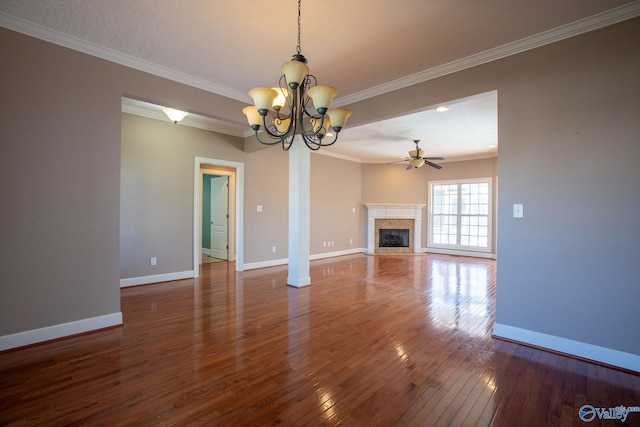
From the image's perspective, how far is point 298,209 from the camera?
468 cm

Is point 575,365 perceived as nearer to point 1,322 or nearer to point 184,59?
point 184,59

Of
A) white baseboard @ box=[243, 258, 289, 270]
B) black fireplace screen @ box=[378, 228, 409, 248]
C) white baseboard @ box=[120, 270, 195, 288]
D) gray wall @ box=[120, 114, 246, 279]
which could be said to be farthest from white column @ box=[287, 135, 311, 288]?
black fireplace screen @ box=[378, 228, 409, 248]

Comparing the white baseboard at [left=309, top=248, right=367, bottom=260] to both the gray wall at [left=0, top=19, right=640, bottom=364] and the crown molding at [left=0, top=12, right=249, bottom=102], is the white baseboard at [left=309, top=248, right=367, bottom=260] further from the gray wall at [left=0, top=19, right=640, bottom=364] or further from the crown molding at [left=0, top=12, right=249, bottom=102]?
the gray wall at [left=0, top=19, right=640, bottom=364]

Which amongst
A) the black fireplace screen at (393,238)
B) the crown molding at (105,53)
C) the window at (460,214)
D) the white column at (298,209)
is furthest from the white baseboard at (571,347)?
the black fireplace screen at (393,238)

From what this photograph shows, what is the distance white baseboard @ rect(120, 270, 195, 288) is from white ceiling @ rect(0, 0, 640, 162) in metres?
3.22

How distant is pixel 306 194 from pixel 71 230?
9.61ft

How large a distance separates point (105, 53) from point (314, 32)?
6.99ft

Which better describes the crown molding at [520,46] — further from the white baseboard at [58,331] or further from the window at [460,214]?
the window at [460,214]

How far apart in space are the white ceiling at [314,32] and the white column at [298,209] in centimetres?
131

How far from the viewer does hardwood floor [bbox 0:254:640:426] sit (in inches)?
70.1

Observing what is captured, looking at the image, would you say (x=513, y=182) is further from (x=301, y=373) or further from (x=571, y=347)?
(x=301, y=373)

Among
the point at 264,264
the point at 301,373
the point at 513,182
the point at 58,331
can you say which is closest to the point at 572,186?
the point at 513,182

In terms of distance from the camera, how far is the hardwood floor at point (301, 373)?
1.78 meters

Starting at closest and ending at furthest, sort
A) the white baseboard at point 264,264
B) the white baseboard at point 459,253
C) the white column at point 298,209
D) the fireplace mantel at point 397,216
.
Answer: the white column at point 298,209, the white baseboard at point 264,264, the white baseboard at point 459,253, the fireplace mantel at point 397,216
